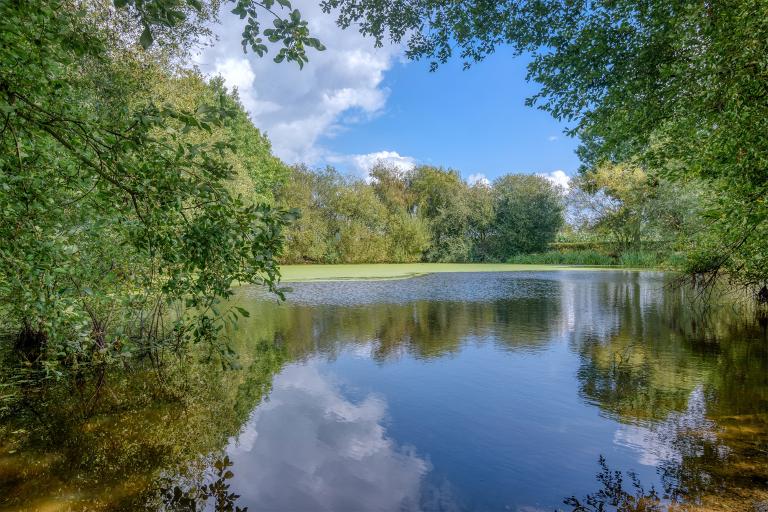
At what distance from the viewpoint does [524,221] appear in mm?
43375

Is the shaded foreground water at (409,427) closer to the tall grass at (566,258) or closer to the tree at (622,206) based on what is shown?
the tree at (622,206)

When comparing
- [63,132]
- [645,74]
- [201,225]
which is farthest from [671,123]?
[63,132]

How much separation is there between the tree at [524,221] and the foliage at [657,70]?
3485 cm

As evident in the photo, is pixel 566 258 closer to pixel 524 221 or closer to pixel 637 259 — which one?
pixel 524 221

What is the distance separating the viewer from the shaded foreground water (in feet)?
13.4

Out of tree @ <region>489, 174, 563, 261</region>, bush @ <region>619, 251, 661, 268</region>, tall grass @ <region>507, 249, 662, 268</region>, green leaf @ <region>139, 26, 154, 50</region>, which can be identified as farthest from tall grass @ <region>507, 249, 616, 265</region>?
green leaf @ <region>139, 26, 154, 50</region>

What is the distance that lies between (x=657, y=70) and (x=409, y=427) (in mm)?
5814

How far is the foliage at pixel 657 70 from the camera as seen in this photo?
4.58 meters

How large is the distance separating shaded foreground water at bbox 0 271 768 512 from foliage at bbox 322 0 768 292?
2367 mm

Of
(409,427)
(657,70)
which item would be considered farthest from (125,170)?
(657,70)

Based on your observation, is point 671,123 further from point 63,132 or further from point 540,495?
point 63,132

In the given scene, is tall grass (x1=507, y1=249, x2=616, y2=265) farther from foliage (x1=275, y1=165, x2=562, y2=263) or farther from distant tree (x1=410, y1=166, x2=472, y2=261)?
distant tree (x1=410, y1=166, x2=472, y2=261)

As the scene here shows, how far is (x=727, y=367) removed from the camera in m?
7.64

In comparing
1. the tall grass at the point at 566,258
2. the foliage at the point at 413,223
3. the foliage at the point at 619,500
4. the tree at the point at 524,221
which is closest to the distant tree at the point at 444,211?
the foliage at the point at 413,223
